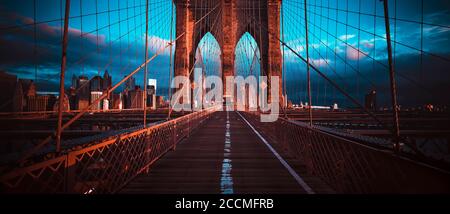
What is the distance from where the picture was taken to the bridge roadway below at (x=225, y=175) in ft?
14.4

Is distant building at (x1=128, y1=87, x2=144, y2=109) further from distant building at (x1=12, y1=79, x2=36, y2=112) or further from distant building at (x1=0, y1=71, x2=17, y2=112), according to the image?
distant building at (x1=0, y1=71, x2=17, y2=112)

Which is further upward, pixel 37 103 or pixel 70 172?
pixel 37 103

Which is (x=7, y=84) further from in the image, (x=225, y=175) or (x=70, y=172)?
(x=70, y=172)

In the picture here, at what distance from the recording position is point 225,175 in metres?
5.27

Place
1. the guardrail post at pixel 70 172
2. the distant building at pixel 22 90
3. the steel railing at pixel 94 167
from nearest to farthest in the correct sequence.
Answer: the steel railing at pixel 94 167 → the guardrail post at pixel 70 172 → the distant building at pixel 22 90

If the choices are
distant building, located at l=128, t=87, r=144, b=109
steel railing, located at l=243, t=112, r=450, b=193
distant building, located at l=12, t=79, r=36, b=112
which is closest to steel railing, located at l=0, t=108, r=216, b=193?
steel railing, located at l=243, t=112, r=450, b=193

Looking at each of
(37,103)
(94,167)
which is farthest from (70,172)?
(37,103)

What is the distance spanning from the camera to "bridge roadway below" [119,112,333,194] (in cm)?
438

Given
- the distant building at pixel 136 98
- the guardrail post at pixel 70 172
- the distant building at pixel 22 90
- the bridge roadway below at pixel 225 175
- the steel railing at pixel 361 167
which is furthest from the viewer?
the distant building at pixel 136 98

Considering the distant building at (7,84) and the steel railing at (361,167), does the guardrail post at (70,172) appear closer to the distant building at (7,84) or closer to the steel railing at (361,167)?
the steel railing at (361,167)

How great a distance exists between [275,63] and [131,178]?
1165 inches

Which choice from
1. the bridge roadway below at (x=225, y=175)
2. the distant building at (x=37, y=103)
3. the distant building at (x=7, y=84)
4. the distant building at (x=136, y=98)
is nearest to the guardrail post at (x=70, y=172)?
the bridge roadway below at (x=225, y=175)

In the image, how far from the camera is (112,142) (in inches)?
155

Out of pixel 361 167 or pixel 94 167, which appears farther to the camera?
pixel 94 167
